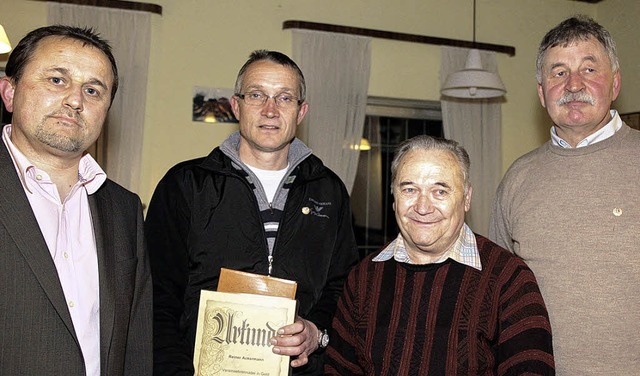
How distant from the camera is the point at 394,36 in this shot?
249 inches

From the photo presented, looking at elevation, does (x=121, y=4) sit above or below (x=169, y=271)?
above

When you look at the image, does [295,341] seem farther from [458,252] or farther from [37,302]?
[37,302]

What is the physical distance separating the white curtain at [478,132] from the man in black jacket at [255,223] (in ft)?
13.9

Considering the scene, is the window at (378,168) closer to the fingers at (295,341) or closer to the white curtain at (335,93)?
the white curtain at (335,93)

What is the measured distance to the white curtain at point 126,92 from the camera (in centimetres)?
543

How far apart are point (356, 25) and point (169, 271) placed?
4449 mm

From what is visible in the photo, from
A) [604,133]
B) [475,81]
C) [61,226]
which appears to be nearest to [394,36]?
[475,81]

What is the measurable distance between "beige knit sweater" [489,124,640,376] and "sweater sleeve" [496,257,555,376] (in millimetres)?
377

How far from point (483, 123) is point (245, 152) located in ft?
15.2

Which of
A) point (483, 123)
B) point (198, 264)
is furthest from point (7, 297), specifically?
point (483, 123)

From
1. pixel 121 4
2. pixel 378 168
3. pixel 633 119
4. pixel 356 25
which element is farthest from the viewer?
pixel 378 168

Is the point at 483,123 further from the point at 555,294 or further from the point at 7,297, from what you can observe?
the point at 7,297

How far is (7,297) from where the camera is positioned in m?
1.71

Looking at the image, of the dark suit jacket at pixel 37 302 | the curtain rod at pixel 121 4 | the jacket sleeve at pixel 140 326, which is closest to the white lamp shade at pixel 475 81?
the curtain rod at pixel 121 4
